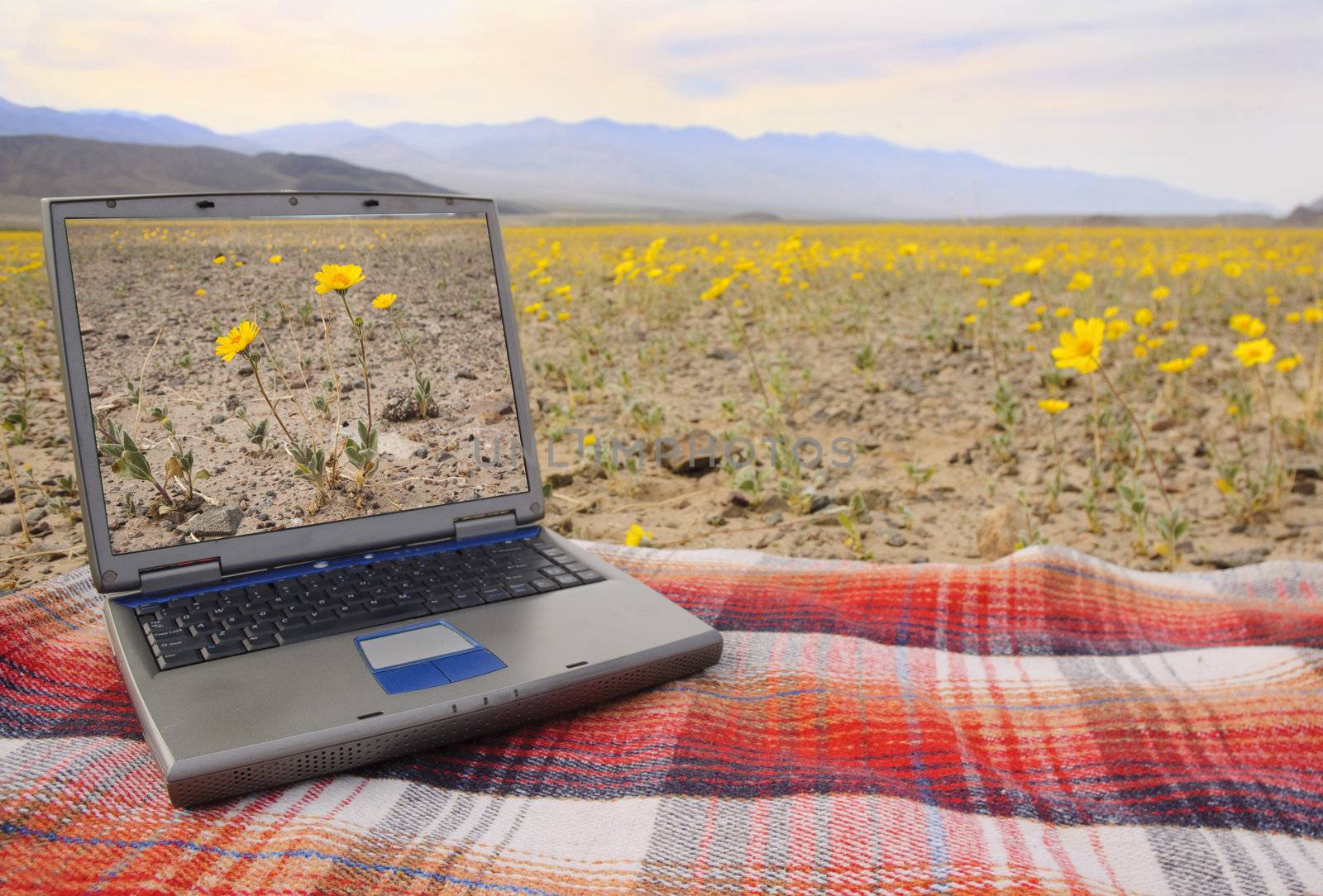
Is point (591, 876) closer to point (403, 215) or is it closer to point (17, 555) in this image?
point (403, 215)

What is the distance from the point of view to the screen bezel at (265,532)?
3.97ft

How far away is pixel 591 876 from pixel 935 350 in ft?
14.9

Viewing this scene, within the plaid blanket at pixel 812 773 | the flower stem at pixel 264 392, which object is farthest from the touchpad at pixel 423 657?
the flower stem at pixel 264 392

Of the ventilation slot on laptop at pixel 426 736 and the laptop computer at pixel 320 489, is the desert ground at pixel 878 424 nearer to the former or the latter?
the laptop computer at pixel 320 489

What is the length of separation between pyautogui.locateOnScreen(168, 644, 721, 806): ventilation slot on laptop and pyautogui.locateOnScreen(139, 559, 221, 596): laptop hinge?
418mm

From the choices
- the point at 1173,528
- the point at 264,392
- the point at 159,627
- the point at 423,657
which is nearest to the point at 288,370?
the point at 264,392

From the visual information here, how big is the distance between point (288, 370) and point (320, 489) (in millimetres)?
186

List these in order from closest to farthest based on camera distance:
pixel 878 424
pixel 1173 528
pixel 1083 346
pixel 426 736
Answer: pixel 426 736
pixel 1083 346
pixel 1173 528
pixel 878 424

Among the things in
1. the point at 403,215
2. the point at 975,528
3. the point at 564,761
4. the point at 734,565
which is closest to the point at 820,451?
the point at 975,528

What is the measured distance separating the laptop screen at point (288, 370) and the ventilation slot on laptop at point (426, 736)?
1.51ft

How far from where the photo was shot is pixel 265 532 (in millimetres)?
1310

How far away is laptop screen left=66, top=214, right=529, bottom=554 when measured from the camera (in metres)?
1.25

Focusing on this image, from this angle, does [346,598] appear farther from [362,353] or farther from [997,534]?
[997,534]

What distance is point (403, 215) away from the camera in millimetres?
1481
